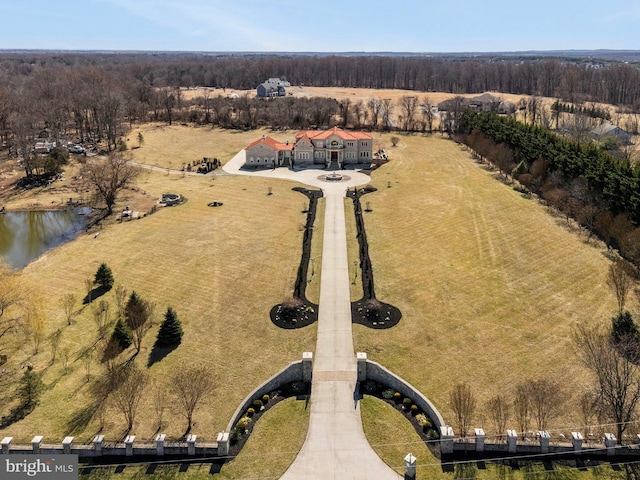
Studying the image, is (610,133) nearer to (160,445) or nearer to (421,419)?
(421,419)

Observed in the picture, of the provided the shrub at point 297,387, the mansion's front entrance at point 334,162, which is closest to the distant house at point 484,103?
the mansion's front entrance at point 334,162

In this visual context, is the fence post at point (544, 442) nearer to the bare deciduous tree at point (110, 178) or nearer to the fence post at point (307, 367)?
the fence post at point (307, 367)

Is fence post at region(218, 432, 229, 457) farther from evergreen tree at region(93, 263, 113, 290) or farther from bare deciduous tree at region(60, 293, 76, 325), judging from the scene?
evergreen tree at region(93, 263, 113, 290)

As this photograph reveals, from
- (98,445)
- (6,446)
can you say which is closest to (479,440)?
(98,445)

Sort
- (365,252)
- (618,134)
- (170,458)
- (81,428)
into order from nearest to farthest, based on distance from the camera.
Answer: (170,458) → (81,428) → (365,252) → (618,134)

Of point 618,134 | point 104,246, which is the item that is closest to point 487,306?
point 104,246

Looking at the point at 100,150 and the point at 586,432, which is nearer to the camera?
the point at 586,432

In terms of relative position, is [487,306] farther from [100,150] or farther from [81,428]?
[100,150]

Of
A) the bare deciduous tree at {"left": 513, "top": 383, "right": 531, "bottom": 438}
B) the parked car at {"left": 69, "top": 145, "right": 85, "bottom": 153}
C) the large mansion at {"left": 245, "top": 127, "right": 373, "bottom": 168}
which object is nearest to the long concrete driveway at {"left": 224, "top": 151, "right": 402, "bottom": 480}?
the bare deciduous tree at {"left": 513, "top": 383, "right": 531, "bottom": 438}
